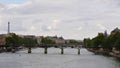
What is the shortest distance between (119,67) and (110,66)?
3.86 metres

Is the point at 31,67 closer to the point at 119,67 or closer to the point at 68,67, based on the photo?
the point at 68,67

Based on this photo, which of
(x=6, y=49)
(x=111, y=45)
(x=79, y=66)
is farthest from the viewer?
(x=6, y=49)

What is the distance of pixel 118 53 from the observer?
139 meters

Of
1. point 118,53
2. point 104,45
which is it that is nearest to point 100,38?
point 104,45

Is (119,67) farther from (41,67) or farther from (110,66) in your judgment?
(41,67)

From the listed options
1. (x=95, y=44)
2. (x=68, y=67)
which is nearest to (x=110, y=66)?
(x=68, y=67)

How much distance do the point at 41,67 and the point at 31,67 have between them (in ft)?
6.06

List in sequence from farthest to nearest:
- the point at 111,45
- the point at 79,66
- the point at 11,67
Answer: the point at 111,45 → the point at 79,66 → the point at 11,67

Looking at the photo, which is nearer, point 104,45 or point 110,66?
point 110,66

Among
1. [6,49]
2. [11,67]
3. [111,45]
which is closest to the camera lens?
[11,67]

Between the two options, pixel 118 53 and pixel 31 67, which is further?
pixel 118 53

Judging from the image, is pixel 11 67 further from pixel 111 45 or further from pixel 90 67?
pixel 111 45

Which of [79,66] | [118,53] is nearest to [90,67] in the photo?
[79,66]

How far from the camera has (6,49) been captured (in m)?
188
